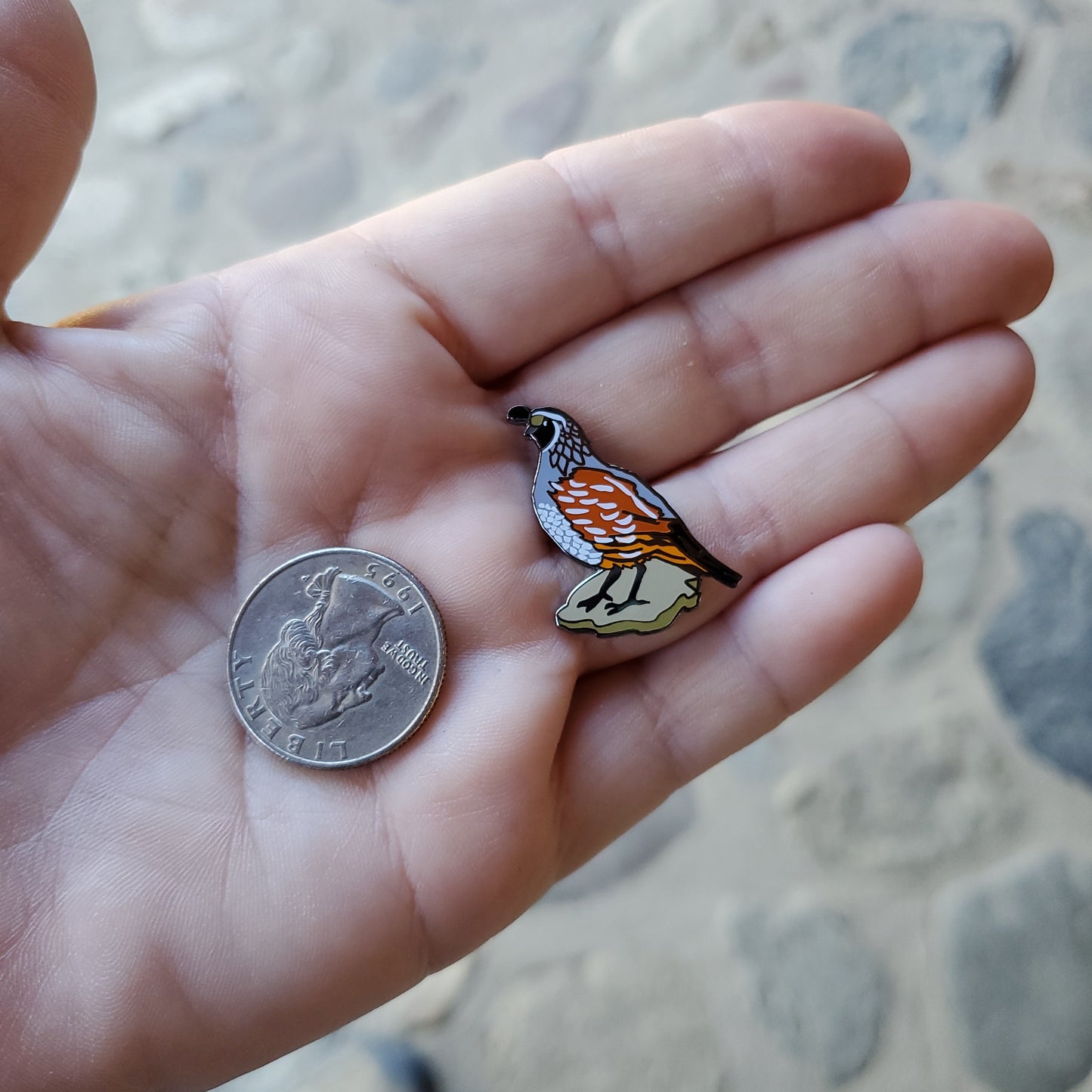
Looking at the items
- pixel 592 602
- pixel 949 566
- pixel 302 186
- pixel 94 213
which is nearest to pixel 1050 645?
pixel 949 566

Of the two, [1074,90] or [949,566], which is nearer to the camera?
[949,566]

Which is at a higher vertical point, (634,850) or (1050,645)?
(1050,645)

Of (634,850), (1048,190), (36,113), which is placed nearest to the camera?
(36,113)

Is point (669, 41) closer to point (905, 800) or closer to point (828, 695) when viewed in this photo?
point (828, 695)

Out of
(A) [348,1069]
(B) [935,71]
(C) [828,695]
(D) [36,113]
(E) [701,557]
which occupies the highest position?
(D) [36,113]

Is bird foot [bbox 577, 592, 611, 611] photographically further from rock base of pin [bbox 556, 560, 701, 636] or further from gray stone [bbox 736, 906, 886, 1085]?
gray stone [bbox 736, 906, 886, 1085]

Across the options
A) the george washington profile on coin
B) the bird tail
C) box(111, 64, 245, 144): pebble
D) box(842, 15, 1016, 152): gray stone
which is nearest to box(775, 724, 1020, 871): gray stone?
the bird tail

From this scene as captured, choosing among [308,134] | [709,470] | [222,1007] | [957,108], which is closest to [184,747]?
[222,1007]

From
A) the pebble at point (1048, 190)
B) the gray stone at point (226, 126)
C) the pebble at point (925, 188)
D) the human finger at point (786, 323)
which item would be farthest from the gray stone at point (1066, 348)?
Answer: the gray stone at point (226, 126)
